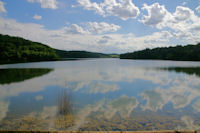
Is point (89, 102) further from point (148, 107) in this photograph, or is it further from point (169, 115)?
point (169, 115)

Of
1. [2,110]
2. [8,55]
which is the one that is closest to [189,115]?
[2,110]

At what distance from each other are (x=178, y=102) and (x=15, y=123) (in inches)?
440

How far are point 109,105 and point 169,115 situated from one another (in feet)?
13.1

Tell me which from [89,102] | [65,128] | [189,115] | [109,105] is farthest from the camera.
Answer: [89,102]

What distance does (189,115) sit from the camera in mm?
8492

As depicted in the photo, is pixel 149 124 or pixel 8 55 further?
pixel 8 55

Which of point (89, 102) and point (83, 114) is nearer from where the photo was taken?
point (83, 114)

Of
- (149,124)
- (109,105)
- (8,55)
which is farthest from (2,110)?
(8,55)

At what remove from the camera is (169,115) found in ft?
28.0

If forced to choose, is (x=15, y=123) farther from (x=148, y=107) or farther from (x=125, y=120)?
(x=148, y=107)

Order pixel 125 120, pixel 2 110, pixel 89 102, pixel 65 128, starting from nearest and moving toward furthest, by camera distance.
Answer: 1. pixel 65 128
2. pixel 125 120
3. pixel 2 110
4. pixel 89 102

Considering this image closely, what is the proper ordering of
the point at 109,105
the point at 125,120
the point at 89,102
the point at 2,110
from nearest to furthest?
the point at 125,120
the point at 2,110
the point at 109,105
the point at 89,102

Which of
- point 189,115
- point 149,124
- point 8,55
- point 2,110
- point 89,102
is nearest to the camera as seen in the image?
point 149,124

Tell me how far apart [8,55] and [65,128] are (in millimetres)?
100713
